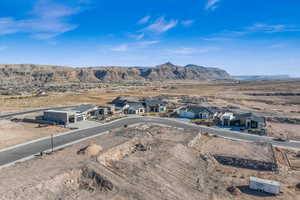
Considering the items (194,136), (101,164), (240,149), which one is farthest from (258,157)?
(101,164)

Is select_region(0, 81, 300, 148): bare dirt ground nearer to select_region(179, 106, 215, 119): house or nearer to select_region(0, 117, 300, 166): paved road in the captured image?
select_region(0, 117, 300, 166): paved road

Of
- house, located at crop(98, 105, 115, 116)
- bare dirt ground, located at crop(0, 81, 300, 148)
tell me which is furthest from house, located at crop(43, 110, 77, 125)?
house, located at crop(98, 105, 115, 116)

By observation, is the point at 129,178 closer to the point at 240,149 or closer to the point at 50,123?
the point at 240,149

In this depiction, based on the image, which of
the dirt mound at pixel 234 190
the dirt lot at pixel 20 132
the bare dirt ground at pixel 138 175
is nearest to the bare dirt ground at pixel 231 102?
the dirt lot at pixel 20 132

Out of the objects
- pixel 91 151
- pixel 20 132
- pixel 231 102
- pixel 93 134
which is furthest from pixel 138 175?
pixel 231 102

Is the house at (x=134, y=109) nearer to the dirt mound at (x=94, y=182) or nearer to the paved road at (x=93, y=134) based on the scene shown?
the paved road at (x=93, y=134)

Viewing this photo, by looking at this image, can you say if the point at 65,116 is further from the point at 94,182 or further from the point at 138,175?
the point at 138,175
